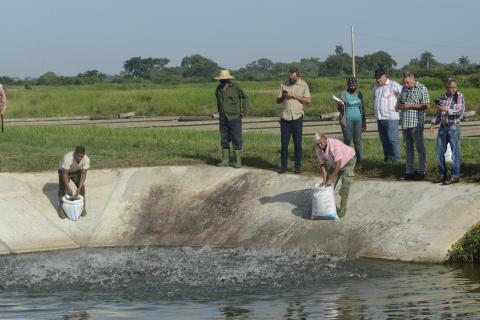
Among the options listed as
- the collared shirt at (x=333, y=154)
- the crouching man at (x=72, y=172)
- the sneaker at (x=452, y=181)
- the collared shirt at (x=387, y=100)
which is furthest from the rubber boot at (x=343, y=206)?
the crouching man at (x=72, y=172)

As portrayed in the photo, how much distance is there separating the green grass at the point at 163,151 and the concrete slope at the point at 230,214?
702mm

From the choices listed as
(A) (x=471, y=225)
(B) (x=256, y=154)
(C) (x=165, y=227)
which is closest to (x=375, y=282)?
(A) (x=471, y=225)

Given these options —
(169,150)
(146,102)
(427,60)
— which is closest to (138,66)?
(427,60)

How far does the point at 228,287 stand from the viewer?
1294cm

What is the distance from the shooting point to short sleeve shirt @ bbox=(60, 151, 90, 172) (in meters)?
17.0

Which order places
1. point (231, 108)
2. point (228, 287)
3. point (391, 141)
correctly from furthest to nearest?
point (231, 108), point (391, 141), point (228, 287)

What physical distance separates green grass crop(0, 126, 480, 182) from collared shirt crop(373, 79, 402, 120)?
82cm

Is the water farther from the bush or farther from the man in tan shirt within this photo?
the bush

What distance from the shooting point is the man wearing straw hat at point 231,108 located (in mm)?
18734

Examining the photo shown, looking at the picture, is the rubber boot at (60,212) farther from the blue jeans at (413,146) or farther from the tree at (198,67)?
the tree at (198,67)

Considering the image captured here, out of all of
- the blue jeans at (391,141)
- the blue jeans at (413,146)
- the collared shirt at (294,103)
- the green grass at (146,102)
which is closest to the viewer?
the blue jeans at (413,146)

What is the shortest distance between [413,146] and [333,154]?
2.05 m

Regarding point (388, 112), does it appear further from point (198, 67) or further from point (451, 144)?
point (198, 67)

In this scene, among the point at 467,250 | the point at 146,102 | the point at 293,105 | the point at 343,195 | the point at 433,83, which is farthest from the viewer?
the point at 433,83
